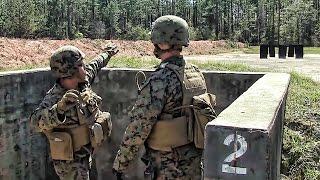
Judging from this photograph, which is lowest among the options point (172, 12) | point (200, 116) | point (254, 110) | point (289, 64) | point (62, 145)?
point (289, 64)

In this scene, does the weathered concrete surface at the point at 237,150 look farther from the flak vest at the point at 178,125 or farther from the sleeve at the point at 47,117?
the sleeve at the point at 47,117

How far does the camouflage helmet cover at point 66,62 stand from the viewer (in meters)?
3.93

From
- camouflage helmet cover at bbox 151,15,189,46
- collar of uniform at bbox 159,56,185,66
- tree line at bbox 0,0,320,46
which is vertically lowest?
collar of uniform at bbox 159,56,185,66

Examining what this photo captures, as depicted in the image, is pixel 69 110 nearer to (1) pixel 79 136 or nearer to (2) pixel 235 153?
(1) pixel 79 136

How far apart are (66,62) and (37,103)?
1886mm

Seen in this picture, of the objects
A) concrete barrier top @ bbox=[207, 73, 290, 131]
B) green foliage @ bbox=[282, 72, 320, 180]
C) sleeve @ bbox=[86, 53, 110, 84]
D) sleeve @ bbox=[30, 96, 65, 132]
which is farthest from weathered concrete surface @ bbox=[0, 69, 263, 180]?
concrete barrier top @ bbox=[207, 73, 290, 131]

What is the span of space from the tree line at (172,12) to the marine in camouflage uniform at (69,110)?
4682 centimetres

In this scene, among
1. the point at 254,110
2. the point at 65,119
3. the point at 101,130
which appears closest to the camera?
the point at 254,110

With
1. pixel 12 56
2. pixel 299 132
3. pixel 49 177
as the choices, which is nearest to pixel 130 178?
pixel 49 177

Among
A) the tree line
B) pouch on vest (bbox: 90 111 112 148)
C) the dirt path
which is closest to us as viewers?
pouch on vest (bbox: 90 111 112 148)

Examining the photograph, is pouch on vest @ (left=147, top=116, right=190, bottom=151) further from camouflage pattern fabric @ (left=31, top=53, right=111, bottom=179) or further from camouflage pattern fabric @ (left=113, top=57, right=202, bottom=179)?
camouflage pattern fabric @ (left=31, top=53, right=111, bottom=179)

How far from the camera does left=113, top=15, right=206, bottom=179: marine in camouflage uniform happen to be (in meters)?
3.09

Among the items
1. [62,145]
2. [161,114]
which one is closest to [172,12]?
[62,145]

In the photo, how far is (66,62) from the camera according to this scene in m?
3.93
